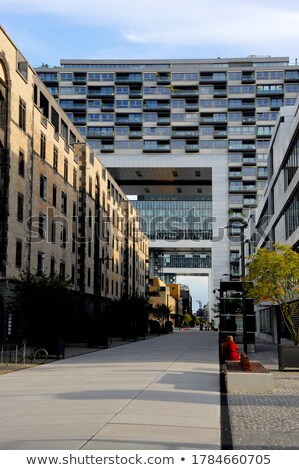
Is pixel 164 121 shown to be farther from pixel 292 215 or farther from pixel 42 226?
pixel 292 215

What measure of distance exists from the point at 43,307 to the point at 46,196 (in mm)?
16535

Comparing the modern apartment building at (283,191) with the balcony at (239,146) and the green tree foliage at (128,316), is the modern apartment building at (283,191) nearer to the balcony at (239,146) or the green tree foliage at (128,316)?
the green tree foliage at (128,316)

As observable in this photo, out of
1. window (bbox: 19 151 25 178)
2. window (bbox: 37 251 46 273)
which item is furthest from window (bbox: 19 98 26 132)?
window (bbox: 37 251 46 273)

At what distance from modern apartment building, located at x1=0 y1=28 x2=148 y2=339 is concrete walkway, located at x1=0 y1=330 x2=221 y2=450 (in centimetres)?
1721

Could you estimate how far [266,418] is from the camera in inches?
465

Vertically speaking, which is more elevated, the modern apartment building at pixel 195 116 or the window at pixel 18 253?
the modern apartment building at pixel 195 116

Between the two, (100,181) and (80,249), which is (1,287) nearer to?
(80,249)

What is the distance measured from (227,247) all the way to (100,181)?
184 ft

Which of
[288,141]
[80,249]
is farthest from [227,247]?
[288,141]

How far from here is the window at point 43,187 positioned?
44.0 meters

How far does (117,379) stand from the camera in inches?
750

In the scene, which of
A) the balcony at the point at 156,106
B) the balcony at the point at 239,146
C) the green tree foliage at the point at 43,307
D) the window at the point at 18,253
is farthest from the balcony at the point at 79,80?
the green tree foliage at the point at 43,307

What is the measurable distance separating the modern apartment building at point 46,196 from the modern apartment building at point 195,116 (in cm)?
4572

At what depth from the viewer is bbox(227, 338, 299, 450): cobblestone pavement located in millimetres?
9375
